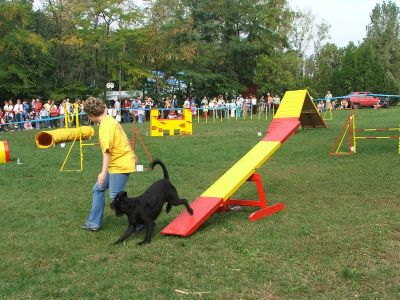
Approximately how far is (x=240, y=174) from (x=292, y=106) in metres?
2.85

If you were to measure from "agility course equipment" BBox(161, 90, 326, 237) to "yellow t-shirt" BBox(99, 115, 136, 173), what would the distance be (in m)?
0.96

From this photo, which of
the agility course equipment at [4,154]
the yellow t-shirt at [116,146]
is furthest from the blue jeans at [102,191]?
the agility course equipment at [4,154]

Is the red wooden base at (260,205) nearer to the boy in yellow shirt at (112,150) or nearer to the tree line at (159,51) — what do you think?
the boy in yellow shirt at (112,150)

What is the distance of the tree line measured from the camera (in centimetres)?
3381

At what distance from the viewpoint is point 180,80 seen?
130 ft

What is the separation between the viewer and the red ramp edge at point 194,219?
6196 mm

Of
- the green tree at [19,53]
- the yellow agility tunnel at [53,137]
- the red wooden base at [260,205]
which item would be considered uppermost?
the green tree at [19,53]

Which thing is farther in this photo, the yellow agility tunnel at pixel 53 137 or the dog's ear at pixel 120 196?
the yellow agility tunnel at pixel 53 137

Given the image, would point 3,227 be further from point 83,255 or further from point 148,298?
point 148,298

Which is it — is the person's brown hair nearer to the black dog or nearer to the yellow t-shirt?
the yellow t-shirt

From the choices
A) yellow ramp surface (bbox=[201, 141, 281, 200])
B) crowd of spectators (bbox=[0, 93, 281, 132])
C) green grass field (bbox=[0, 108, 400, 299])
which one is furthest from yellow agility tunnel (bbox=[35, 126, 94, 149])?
yellow ramp surface (bbox=[201, 141, 281, 200])

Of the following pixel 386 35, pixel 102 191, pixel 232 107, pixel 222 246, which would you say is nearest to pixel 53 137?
pixel 102 191

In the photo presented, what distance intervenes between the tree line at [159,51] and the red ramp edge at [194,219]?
28582mm

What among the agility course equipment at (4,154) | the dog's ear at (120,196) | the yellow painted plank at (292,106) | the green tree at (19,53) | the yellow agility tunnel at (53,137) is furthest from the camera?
the green tree at (19,53)
